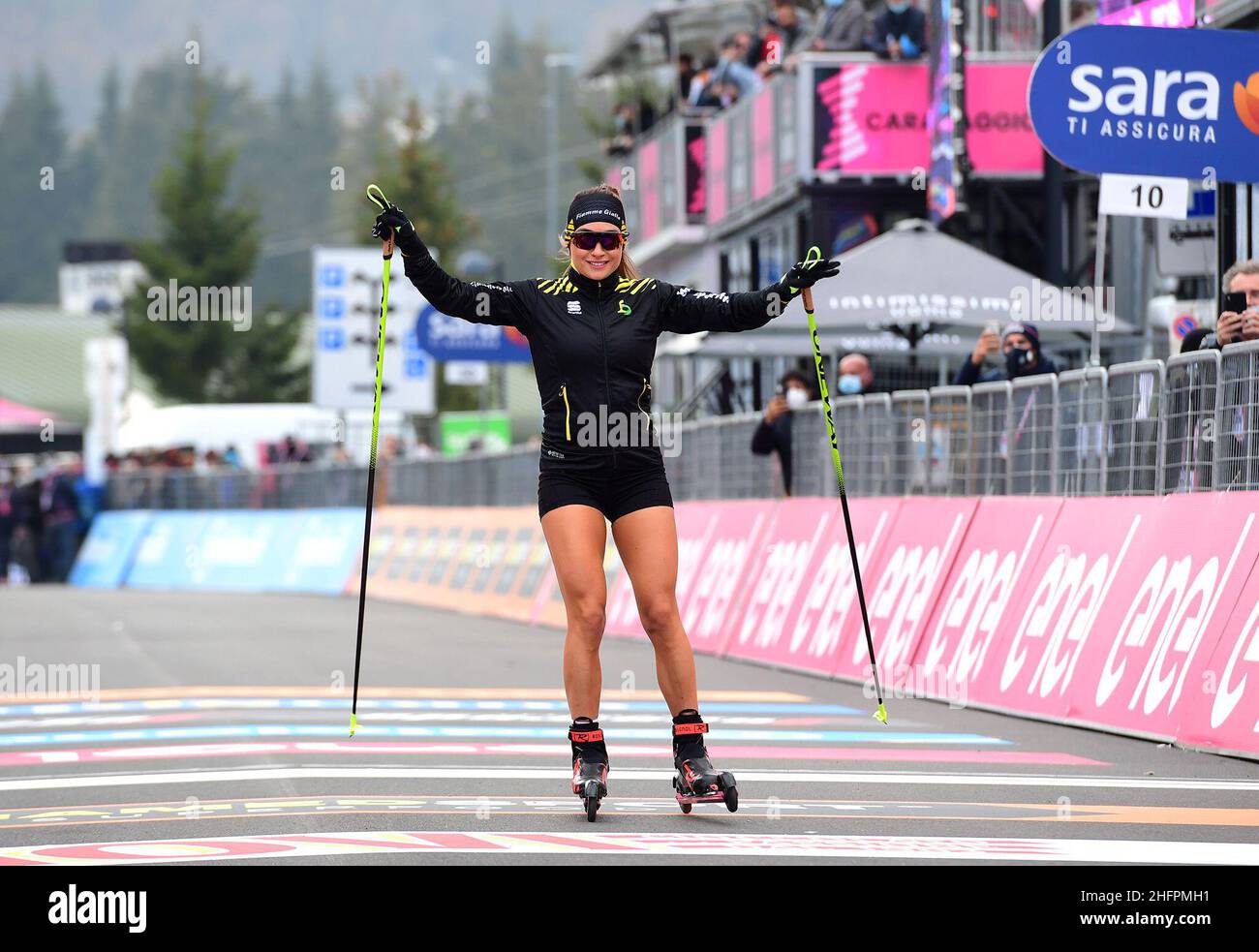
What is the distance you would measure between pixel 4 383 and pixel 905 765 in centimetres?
A: 9344

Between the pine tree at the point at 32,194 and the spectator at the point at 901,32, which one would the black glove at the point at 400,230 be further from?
the pine tree at the point at 32,194

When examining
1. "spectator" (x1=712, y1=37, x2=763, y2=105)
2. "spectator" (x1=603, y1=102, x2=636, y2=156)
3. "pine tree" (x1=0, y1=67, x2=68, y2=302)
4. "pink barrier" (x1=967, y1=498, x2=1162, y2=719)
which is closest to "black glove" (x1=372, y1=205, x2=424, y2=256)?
"pink barrier" (x1=967, y1=498, x2=1162, y2=719)

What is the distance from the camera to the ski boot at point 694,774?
333 inches

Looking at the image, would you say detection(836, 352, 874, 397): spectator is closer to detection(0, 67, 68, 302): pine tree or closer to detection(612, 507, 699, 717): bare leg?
detection(612, 507, 699, 717): bare leg

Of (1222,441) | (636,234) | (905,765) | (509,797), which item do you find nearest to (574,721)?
(509,797)

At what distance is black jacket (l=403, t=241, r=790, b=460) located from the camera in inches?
342

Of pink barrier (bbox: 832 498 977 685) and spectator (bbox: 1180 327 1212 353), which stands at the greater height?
spectator (bbox: 1180 327 1212 353)

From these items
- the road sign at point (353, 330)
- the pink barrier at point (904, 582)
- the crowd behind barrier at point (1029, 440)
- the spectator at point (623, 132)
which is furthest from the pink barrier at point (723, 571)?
the spectator at point (623, 132)

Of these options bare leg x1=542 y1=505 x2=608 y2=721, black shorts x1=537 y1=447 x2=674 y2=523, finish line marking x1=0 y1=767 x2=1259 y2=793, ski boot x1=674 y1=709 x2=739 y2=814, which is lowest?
finish line marking x1=0 y1=767 x2=1259 y2=793

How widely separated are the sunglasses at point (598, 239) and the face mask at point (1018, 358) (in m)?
7.33

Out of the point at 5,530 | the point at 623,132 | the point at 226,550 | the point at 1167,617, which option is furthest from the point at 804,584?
the point at 5,530

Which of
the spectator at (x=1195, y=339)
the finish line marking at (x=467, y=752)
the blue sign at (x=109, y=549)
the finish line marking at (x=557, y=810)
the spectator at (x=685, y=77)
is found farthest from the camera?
the blue sign at (x=109, y=549)

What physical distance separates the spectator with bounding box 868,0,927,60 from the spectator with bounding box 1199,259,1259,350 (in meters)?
15.4
